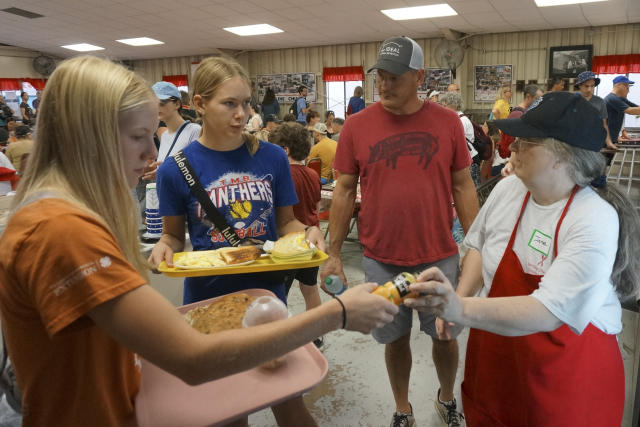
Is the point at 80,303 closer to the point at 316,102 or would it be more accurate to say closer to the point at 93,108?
the point at 93,108

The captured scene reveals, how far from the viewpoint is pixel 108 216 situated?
99 centimetres

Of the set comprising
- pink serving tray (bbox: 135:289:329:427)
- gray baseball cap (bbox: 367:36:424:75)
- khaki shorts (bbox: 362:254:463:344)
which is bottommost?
khaki shorts (bbox: 362:254:463:344)

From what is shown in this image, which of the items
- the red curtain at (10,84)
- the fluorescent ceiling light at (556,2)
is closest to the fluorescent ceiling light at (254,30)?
the fluorescent ceiling light at (556,2)

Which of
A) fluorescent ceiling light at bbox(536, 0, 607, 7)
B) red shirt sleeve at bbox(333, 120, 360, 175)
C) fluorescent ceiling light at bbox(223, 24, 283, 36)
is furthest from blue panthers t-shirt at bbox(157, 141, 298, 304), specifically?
fluorescent ceiling light at bbox(223, 24, 283, 36)

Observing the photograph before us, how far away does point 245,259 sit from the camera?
5.25 ft

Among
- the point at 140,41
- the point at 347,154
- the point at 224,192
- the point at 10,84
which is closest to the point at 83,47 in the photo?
the point at 140,41

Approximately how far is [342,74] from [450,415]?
13492mm

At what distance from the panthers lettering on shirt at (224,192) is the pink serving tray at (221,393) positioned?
738 millimetres

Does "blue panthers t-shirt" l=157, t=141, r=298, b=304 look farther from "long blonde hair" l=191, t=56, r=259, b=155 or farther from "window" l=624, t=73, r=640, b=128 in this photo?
"window" l=624, t=73, r=640, b=128

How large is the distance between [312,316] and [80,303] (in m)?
0.48

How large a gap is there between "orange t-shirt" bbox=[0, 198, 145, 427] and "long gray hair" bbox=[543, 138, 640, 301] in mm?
1242

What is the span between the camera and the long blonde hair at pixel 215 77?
1.77 metres

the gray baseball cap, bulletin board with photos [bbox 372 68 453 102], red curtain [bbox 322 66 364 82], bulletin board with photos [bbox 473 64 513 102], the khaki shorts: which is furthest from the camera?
red curtain [bbox 322 66 364 82]

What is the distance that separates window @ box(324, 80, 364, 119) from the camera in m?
15.1
